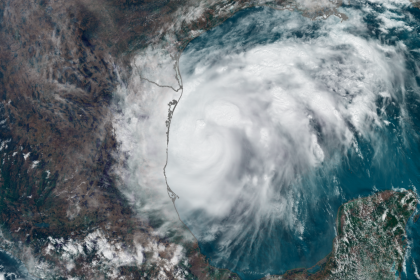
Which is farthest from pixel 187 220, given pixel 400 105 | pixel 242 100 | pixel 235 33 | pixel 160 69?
pixel 400 105

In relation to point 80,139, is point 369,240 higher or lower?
lower

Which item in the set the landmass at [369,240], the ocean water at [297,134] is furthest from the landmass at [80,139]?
the ocean water at [297,134]

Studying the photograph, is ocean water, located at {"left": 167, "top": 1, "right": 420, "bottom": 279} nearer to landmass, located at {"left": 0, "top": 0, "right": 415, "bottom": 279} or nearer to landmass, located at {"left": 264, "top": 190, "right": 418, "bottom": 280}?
landmass, located at {"left": 264, "top": 190, "right": 418, "bottom": 280}

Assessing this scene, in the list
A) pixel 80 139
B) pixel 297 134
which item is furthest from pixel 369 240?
pixel 80 139

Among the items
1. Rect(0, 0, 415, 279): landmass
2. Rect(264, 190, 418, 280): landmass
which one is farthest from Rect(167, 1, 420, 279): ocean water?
Rect(0, 0, 415, 279): landmass

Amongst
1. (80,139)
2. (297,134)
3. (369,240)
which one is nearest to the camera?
(297,134)

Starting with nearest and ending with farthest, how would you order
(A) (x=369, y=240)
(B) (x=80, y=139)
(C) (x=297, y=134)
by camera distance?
(C) (x=297, y=134), (B) (x=80, y=139), (A) (x=369, y=240)

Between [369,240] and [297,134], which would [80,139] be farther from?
[369,240]
